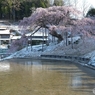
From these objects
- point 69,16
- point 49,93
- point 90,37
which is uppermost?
point 69,16

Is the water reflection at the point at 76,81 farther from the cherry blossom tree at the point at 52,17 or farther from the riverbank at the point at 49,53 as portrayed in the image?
the cherry blossom tree at the point at 52,17

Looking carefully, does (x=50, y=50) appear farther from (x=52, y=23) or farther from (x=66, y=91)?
(x=66, y=91)

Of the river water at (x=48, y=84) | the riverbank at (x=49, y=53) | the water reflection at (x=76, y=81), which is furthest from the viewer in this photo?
the riverbank at (x=49, y=53)

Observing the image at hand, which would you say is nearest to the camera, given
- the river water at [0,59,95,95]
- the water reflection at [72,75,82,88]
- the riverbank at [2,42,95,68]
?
the river water at [0,59,95,95]

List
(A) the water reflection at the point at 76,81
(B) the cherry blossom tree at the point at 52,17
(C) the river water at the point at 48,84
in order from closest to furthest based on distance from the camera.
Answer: (C) the river water at the point at 48,84 < (A) the water reflection at the point at 76,81 < (B) the cherry blossom tree at the point at 52,17

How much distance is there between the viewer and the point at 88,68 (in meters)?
12.9

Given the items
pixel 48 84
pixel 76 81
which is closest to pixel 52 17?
pixel 76 81

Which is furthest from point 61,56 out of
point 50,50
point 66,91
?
point 66,91

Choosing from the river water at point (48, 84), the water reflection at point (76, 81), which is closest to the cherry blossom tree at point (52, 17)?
the river water at point (48, 84)

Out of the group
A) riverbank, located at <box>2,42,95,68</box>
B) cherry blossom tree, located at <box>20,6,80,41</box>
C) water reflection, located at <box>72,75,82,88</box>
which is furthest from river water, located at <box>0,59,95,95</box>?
cherry blossom tree, located at <box>20,6,80,41</box>

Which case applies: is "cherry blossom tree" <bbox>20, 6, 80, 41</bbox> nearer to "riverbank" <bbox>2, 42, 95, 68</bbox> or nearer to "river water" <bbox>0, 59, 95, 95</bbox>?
"riverbank" <bbox>2, 42, 95, 68</bbox>

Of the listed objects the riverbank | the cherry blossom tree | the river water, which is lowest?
the river water

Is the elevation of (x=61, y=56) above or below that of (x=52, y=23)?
below

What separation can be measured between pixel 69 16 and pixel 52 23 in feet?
4.48
